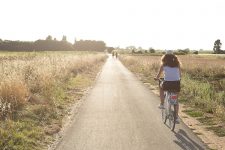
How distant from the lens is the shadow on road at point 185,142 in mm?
9016

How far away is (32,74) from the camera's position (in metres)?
18.1

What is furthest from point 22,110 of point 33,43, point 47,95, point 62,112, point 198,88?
point 33,43

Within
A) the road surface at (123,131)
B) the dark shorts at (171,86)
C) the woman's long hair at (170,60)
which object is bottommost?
the road surface at (123,131)

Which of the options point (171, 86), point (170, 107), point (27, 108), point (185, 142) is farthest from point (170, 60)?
point (27, 108)

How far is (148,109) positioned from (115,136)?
5049 millimetres

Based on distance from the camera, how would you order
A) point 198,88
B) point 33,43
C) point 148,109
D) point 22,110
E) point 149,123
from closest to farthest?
point 149,123, point 22,110, point 148,109, point 198,88, point 33,43

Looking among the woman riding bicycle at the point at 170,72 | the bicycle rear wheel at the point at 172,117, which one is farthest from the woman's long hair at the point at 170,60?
the bicycle rear wheel at the point at 172,117

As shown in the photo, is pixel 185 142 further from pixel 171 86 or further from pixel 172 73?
pixel 172 73

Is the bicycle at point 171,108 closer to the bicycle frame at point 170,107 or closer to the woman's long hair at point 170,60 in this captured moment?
the bicycle frame at point 170,107

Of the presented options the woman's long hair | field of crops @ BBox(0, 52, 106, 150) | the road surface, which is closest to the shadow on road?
the road surface

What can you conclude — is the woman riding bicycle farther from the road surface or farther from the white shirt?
the road surface

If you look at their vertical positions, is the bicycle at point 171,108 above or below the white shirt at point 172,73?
below

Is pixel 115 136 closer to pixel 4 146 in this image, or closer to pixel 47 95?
pixel 4 146

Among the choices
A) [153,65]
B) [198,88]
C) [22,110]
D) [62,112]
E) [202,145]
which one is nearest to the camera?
[202,145]
